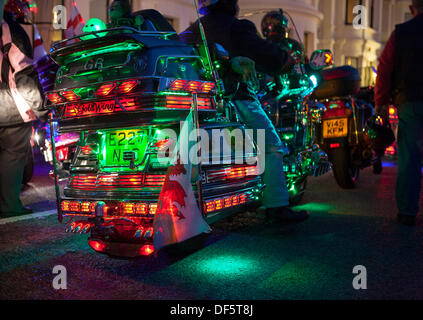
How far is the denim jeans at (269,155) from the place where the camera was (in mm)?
3787

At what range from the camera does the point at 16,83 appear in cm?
469

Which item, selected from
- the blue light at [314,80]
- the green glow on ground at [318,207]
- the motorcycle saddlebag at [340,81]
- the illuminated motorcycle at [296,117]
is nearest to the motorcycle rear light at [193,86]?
the illuminated motorcycle at [296,117]

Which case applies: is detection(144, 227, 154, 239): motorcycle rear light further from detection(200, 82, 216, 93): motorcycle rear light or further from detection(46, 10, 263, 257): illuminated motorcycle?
detection(200, 82, 216, 93): motorcycle rear light

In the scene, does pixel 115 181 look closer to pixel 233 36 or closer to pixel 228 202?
pixel 228 202

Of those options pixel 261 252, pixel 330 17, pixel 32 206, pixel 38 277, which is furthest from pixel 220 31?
pixel 330 17

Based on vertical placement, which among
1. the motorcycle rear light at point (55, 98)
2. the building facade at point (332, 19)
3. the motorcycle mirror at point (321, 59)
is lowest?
the motorcycle rear light at point (55, 98)

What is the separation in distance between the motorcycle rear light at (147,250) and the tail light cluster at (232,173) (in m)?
0.59

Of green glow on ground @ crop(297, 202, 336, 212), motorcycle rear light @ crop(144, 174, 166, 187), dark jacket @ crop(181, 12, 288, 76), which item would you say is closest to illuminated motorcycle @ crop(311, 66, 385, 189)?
green glow on ground @ crop(297, 202, 336, 212)

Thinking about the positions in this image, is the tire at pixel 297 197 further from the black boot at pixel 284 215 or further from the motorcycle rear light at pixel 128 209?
the motorcycle rear light at pixel 128 209

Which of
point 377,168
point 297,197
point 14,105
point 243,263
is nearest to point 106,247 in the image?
point 243,263

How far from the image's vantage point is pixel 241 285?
2.82 meters

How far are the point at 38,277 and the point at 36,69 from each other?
2610 millimetres

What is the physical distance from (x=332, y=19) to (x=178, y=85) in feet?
96.9

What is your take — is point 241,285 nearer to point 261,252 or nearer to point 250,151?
point 261,252
